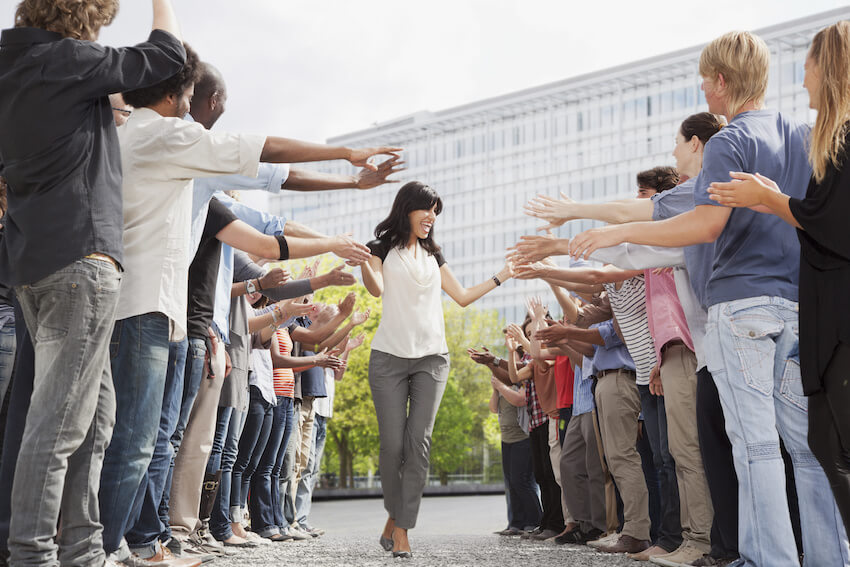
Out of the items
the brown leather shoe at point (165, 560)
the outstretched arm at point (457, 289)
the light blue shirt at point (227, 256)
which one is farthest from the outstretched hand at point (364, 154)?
the outstretched arm at point (457, 289)

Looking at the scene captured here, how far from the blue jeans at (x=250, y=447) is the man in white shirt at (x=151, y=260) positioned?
13.6 feet

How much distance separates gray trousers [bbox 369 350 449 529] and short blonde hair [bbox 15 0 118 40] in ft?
12.9

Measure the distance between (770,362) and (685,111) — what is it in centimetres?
7201

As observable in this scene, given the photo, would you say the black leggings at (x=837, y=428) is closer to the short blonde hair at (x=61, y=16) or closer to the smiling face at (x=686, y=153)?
the smiling face at (x=686, y=153)

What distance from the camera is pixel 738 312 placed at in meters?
3.98

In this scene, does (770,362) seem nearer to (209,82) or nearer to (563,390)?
(209,82)

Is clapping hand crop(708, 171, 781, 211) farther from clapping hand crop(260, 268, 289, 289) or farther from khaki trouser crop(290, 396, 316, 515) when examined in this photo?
khaki trouser crop(290, 396, 316, 515)

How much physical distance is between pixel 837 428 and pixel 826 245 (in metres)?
0.73

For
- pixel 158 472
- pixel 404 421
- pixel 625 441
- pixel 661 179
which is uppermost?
pixel 661 179

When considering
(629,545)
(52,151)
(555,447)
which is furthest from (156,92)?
(555,447)

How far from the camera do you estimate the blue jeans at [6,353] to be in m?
5.05

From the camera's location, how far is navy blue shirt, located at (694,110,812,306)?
4.02 meters

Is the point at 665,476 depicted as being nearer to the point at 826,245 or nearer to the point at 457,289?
the point at 457,289

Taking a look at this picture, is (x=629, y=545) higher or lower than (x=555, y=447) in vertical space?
lower
